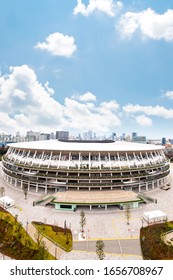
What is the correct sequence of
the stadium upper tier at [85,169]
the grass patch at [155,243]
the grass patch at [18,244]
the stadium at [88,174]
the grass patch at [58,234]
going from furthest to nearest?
the stadium upper tier at [85,169]
the stadium at [88,174]
the grass patch at [58,234]
the grass patch at [155,243]
the grass patch at [18,244]

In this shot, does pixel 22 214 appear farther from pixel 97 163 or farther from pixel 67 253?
pixel 97 163

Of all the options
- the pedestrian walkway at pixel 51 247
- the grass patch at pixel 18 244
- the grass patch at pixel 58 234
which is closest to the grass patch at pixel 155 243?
the grass patch at pixel 58 234

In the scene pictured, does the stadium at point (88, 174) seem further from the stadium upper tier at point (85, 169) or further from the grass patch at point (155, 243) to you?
the grass patch at point (155, 243)

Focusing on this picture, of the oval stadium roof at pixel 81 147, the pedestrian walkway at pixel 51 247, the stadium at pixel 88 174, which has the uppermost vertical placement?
the oval stadium roof at pixel 81 147

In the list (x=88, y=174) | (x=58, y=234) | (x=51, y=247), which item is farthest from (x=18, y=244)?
(x=88, y=174)

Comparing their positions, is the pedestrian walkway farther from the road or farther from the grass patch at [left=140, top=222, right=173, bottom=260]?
the grass patch at [left=140, top=222, right=173, bottom=260]

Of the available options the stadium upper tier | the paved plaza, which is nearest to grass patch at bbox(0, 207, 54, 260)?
the paved plaza

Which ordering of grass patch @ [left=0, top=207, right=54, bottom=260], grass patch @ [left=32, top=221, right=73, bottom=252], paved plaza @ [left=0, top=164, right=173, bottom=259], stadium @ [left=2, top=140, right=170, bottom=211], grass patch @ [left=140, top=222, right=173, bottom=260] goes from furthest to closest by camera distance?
stadium @ [left=2, top=140, right=170, bottom=211]
grass patch @ [left=32, top=221, right=73, bottom=252]
paved plaza @ [left=0, top=164, right=173, bottom=259]
grass patch @ [left=140, top=222, right=173, bottom=260]
grass patch @ [left=0, top=207, right=54, bottom=260]
